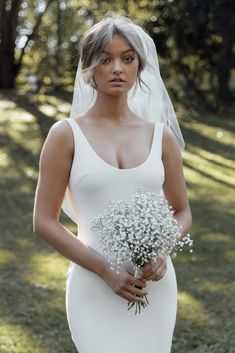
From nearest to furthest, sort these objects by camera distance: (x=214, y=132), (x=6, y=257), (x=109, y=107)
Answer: (x=109, y=107), (x=6, y=257), (x=214, y=132)

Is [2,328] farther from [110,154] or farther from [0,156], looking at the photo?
[0,156]

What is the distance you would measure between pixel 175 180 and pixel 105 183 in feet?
1.24

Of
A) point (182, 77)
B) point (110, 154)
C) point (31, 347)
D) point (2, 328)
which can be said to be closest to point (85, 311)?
point (110, 154)

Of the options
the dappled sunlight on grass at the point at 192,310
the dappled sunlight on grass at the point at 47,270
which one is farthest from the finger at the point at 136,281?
the dappled sunlight on grass at the point at 47,270

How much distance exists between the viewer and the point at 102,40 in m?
2.86

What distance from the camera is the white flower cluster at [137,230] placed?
2.63m

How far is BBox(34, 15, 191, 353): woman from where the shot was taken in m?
2.86

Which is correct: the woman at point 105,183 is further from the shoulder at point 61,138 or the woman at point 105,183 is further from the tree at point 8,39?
the tree at point 8,39

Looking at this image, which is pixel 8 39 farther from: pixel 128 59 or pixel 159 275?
pixel 159 275

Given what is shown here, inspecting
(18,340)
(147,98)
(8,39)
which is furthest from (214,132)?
(147,98)

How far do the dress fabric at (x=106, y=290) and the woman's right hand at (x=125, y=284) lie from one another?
123 millimetres

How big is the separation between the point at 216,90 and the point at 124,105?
16.2 meters

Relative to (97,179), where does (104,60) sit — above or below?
above

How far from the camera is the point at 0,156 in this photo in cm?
1369
